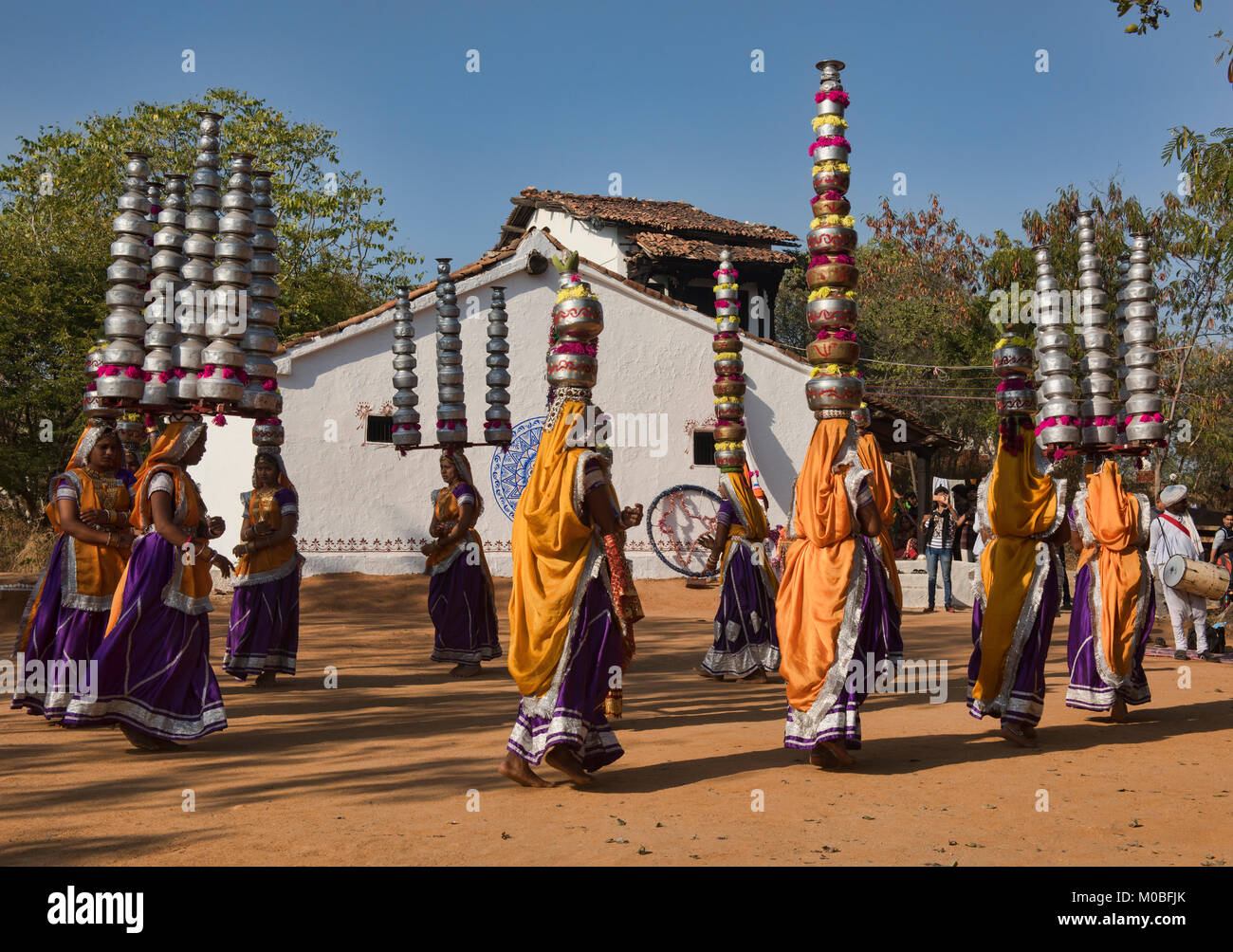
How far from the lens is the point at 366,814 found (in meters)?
5.35

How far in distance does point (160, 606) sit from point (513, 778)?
2553mm

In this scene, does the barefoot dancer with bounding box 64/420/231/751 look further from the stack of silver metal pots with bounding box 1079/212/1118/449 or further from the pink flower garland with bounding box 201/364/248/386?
the stack of silver metal pots with bounding box 1079/212/1118/449

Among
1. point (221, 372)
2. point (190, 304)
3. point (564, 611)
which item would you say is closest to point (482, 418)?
point (190, 304)

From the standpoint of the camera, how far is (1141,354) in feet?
28.0

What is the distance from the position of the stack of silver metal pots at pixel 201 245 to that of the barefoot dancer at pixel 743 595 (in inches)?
190

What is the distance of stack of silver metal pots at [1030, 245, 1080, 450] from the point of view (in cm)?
800

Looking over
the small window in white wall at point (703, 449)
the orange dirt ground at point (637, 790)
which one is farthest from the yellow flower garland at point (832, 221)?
the small window in white wall at point (703, 449)

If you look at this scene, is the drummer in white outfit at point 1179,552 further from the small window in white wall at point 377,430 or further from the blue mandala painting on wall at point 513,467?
the small window in white wall at point 377,430

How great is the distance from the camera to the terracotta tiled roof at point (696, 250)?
86.7 ft

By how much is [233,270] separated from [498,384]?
14.5ft

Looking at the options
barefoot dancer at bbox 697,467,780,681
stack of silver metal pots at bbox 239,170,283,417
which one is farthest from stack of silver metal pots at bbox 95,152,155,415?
barefoot dancer at bbox 697,467,780,681

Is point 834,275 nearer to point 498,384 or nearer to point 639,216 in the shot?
point 498,384

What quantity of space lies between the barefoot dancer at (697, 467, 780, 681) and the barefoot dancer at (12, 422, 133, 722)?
5.09 m

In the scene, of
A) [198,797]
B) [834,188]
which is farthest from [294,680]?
[834,188]
